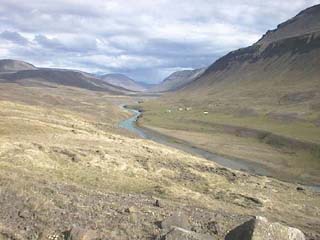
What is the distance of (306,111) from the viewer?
172000 millimetres

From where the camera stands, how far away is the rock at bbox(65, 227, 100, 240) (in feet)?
76.3

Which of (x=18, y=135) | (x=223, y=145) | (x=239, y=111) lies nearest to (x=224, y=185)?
(x=18, y=135)

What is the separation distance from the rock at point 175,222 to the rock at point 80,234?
12.9 ft

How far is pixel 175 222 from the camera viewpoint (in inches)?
1049

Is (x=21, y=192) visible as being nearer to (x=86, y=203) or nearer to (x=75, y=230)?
(x=86, y=203)

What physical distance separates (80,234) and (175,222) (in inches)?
212

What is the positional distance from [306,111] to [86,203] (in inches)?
5965

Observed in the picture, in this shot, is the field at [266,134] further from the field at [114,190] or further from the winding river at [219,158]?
the field at [114,190]

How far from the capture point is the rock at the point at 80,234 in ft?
76.3

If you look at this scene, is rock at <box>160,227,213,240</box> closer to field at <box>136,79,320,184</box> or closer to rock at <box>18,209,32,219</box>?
rock at <box>18,209,32,219</box>

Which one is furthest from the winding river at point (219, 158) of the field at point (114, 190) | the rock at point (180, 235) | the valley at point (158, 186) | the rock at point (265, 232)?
the rock at point (180, 235)

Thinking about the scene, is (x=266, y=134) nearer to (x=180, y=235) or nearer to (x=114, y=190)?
(x=114, y=190)

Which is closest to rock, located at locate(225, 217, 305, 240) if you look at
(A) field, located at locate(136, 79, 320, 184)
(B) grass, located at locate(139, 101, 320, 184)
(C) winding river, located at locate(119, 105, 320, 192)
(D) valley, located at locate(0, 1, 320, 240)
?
(D) valley, located at locate(0, 1, 320, 240)

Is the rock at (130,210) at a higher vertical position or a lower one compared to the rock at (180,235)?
lower
